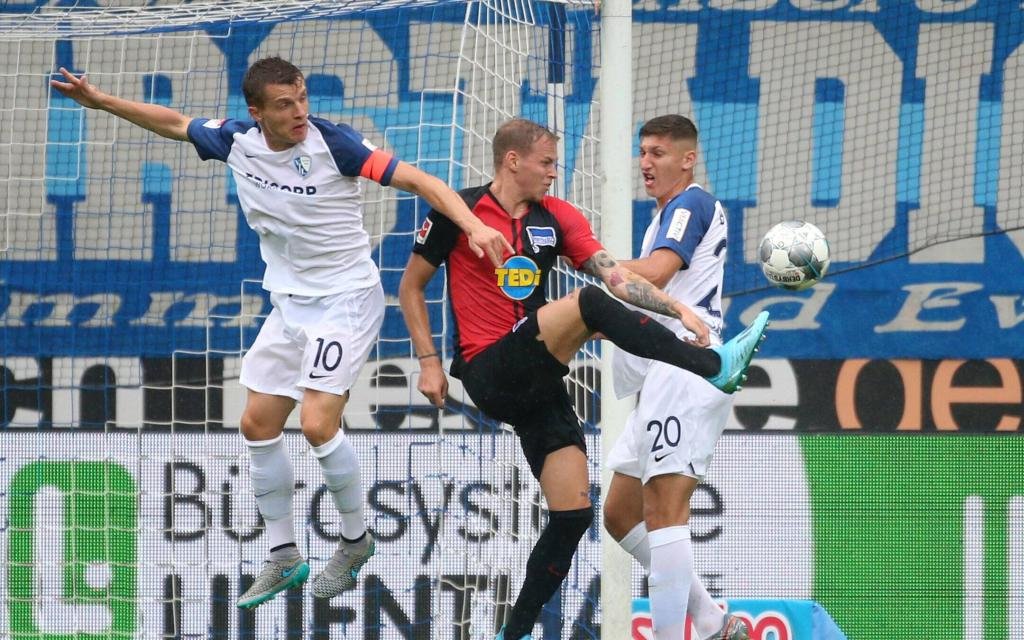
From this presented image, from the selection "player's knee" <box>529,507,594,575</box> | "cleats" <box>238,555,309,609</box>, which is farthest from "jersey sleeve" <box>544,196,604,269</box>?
"cleats" <box>238,555,309,609</box>

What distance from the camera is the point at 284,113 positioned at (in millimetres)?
4566

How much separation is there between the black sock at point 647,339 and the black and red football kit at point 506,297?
0.30 metres

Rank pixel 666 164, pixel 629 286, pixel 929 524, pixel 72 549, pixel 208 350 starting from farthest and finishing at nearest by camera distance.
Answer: pixel 929 524
pixel 72 549
pixel 208 350
pixel 666 164
pixel 629 286

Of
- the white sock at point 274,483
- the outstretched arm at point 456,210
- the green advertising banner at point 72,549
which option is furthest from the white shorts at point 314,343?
the green advertising banner at point 72,549

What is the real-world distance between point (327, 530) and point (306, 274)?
2.70 metres

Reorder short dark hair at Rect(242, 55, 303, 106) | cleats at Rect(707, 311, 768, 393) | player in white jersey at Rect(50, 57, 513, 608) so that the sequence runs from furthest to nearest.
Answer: player in white jersey at Rect(50, 57, 513, 608)
short dark hair at Rect(242, 55, 303, 106)
cleats at Rect(707, 311, 768, 393)

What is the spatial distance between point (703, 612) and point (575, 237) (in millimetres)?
1391

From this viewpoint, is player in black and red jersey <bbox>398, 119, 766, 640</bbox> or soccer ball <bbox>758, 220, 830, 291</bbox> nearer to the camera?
player in black and red jersey <bbox>398, 119, 766, 640</bbox>

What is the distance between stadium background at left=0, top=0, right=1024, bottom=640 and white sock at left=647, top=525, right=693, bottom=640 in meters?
1.14

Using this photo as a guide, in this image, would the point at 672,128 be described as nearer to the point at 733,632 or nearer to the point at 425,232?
the point at 425,232

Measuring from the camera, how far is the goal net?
21.0 ft

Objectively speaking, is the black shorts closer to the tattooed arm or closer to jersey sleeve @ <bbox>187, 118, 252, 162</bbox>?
the tattooed arm

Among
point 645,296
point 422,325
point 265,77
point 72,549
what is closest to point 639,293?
point 645,296

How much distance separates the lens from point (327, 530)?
716cm
